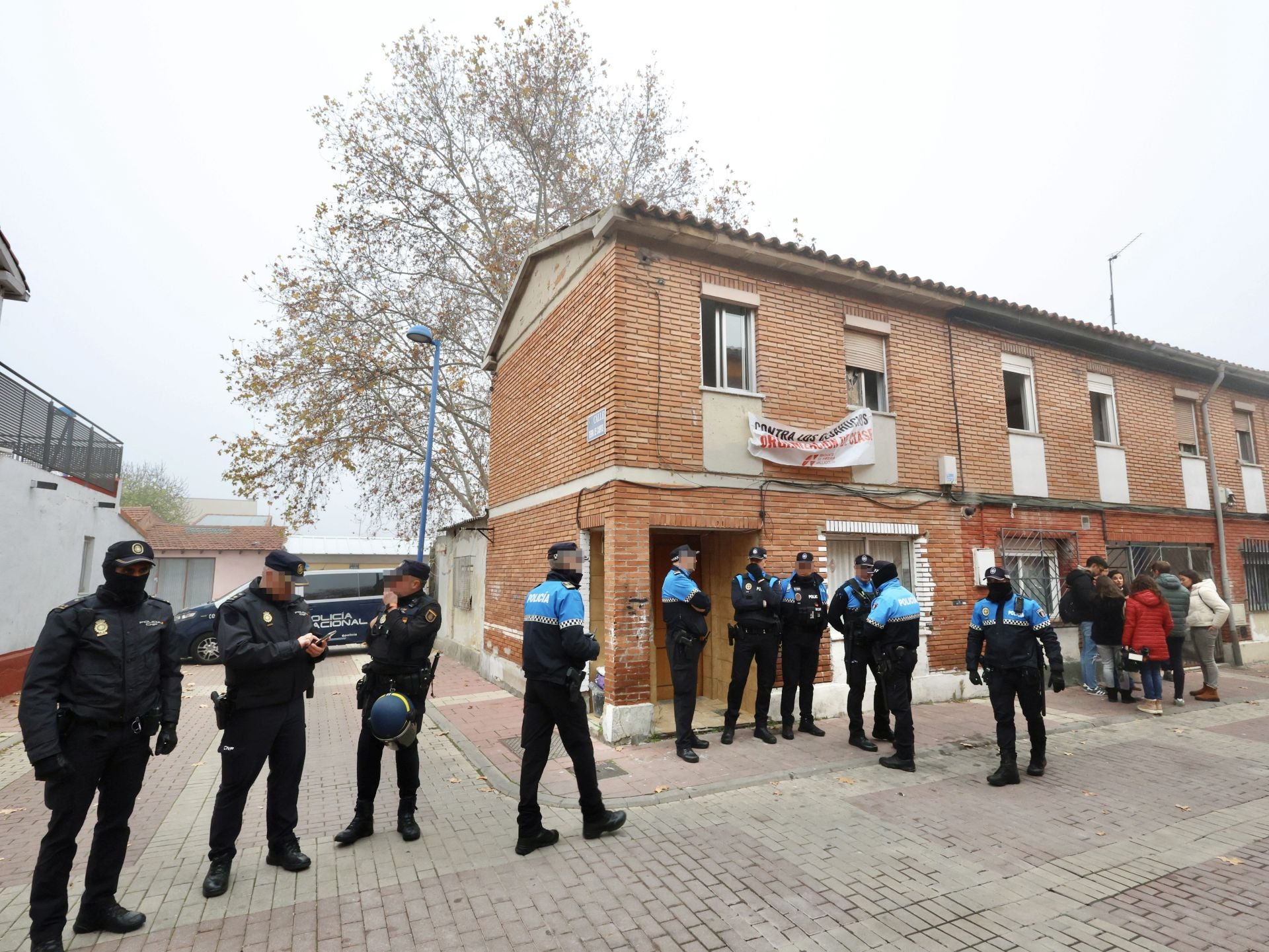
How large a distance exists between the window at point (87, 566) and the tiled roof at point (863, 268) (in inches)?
516

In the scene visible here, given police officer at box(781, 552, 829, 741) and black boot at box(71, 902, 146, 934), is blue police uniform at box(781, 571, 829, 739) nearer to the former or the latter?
police officer at box(781, 552, 829, 741)

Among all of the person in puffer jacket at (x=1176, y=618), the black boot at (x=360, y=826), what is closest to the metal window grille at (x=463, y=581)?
the black boot at (x=360, y=826)

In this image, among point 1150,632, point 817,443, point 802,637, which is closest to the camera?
point 802,637

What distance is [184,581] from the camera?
2725 cm

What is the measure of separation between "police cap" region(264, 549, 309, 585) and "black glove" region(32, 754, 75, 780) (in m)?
1.37

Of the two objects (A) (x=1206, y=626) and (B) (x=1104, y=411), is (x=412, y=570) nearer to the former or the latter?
(A) (x=1206, y=626)

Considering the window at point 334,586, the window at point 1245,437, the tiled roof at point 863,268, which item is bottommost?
the window at point 334,586

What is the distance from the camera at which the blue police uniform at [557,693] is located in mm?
4473

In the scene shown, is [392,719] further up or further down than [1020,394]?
further down

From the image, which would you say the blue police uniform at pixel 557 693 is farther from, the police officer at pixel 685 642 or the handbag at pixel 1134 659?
the handbag at pixel 1134 659

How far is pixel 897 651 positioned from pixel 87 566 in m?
15.5

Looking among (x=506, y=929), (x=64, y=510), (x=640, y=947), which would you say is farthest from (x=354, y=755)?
(x=64, y=510)

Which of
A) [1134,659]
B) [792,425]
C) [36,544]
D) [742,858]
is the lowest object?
[742,858]

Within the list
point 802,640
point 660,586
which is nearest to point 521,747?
point 802,640
